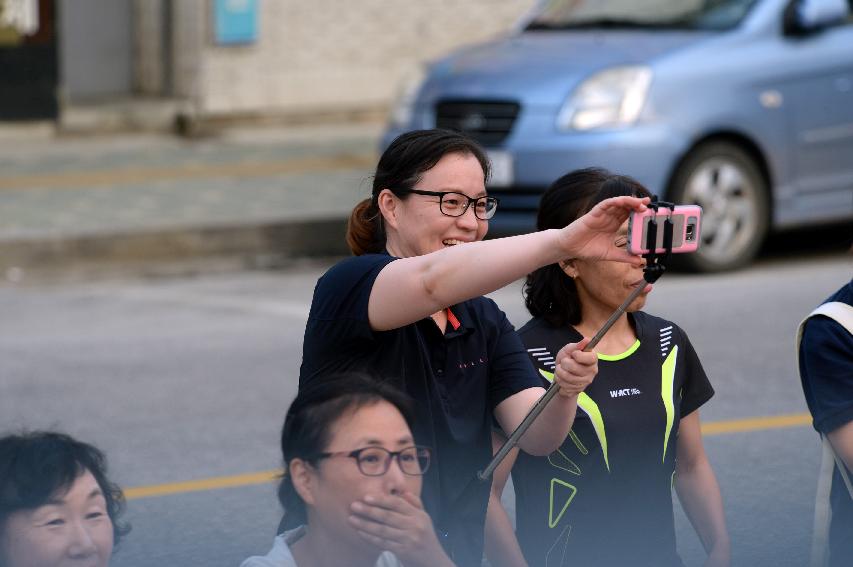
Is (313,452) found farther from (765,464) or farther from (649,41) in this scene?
(649,41)

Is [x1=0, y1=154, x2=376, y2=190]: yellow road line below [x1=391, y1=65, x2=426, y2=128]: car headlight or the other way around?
below

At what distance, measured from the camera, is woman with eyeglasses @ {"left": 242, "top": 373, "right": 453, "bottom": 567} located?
2.69 m

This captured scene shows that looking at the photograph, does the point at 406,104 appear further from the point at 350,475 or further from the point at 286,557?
the point at 350,475

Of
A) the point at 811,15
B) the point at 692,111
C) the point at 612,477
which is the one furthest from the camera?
the point at 811,15

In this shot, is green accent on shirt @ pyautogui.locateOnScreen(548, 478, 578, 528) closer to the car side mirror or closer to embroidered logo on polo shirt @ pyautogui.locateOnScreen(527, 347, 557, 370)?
embroidered logo on polo shirt @ pyautogui.locateOnScreen(527, 347, 557, 370)

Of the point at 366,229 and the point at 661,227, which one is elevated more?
the point at 661,227

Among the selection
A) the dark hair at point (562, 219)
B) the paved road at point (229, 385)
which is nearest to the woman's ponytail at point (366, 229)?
the dark hair at point (562, 219)

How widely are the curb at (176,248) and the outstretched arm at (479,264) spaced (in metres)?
7.98

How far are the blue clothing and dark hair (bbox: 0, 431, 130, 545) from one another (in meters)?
1.42

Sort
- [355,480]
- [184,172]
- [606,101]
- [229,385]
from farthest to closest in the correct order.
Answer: [184,172]
[606,101]
[229,385]
[355,480]

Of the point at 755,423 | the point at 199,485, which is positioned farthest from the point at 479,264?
the point at 755,423

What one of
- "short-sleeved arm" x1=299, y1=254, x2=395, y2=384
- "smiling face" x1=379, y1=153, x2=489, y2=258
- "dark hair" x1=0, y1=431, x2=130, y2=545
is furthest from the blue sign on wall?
"dark hair" x1=0, y1=431, x2=130, y2=545

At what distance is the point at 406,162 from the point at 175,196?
954cm

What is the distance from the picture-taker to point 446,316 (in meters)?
3.49
